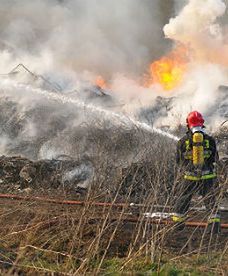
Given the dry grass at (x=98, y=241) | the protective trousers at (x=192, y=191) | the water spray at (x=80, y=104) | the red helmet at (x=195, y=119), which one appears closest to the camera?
the dry grass at (x=98, y=241)

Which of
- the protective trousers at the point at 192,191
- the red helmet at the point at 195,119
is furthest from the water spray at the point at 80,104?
the protective trousers at the point at 192,191

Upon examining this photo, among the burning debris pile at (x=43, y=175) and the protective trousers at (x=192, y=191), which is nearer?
the protective trousers at (x=192, y=191)

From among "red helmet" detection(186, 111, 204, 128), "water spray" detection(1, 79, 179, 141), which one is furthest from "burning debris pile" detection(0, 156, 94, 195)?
"red helmet" detection(186, 111, 204, 128)

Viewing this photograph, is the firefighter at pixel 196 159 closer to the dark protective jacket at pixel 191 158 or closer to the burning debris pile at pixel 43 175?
the dark protective jacket at pixel 191 158

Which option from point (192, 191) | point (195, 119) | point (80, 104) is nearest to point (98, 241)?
point (192, 191)

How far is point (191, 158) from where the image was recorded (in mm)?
6480

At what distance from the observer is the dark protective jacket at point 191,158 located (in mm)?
6379

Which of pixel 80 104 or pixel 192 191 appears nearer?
pixel 192 191

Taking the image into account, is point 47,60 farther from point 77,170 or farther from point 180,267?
point 180,267

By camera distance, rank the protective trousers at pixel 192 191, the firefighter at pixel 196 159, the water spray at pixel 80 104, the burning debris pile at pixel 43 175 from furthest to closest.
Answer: the water spray at pixel 80 104, the burning debris pile at pixel 43 175, the firefighter at pixel 196 159, the protective trousers at pixel 192 191

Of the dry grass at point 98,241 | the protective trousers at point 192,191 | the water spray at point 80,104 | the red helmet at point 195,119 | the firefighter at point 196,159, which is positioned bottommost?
the dry grass at point 98,241

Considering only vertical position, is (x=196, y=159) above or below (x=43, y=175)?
below

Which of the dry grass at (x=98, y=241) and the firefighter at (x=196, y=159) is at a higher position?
the firefighter at (x=196, y=159)

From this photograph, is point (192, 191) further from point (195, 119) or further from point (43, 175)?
point (43, 175)
